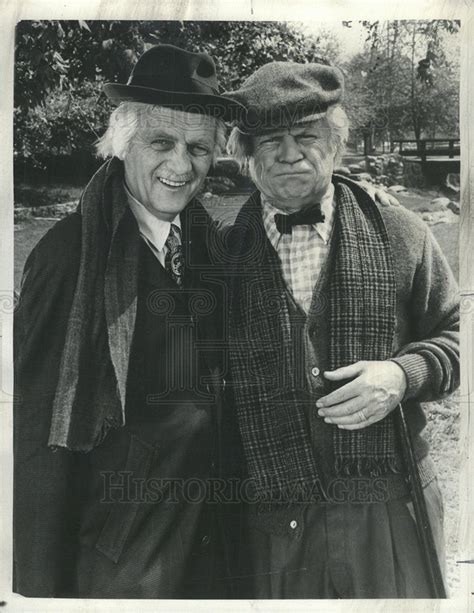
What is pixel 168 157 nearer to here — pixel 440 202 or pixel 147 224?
pixel 147 224

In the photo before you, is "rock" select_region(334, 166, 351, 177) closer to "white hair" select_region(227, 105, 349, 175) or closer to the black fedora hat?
"white hair" select_region(227, 105, 349, 175)

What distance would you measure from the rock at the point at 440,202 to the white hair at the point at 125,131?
973 millimetres

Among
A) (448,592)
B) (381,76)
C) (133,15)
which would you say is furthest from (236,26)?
(448,592)

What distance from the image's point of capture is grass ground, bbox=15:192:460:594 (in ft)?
11.1

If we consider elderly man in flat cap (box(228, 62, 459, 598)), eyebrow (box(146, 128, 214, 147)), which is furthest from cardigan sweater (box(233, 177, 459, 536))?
eyebrow (box(146, 128, 214, 147))

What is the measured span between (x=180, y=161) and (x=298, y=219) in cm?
58

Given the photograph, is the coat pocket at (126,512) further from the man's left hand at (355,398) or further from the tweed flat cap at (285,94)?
the tweed flat cap at (285,94)

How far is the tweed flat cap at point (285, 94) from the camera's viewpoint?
10.8 ft

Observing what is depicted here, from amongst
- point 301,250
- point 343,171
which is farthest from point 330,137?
point 301,250

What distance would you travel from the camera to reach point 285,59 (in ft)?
11.0

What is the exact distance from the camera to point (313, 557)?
10.8 ft

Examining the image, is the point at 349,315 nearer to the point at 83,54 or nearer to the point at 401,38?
the point at 401,38

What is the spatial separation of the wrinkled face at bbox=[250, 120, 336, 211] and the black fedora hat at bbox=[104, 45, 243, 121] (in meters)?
0.22

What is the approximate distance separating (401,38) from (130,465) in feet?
7.38
